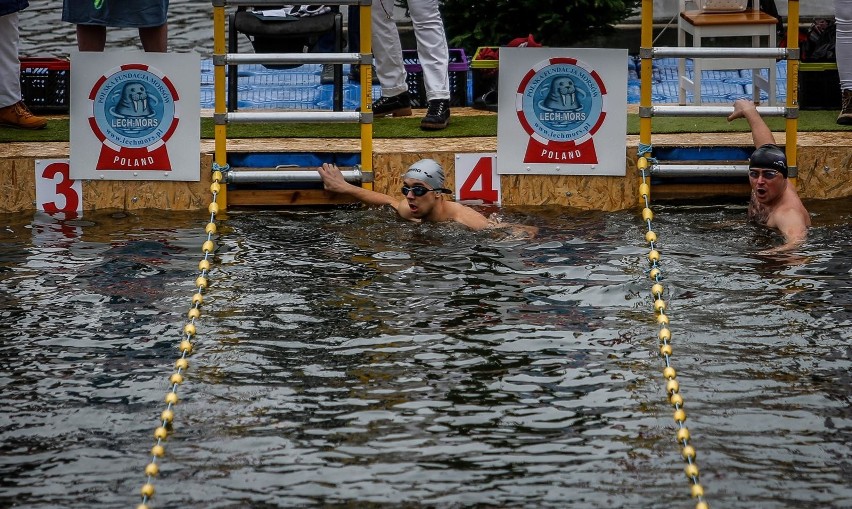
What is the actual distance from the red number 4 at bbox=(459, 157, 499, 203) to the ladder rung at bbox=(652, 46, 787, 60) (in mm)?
1343

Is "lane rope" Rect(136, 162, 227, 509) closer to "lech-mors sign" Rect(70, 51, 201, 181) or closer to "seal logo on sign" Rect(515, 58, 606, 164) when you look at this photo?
"lech-mors sign" Rect(70, 51, 201, 181)

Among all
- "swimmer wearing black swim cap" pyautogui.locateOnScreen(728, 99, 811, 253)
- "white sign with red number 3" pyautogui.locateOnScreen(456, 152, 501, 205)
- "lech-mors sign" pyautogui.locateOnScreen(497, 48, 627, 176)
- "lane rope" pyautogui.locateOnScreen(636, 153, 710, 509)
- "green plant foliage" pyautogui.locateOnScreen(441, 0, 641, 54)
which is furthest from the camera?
"green plant foliage" pyautogui.locateOnScreen(441, 0, 641, 54)

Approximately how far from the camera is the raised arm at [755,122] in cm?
864

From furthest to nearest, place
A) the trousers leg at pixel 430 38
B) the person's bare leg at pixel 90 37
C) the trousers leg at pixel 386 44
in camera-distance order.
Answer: the trousers leg at pixel 386 44 → the person's bare leg at pixel 90 37 → the trousers leg at pixel 430 38

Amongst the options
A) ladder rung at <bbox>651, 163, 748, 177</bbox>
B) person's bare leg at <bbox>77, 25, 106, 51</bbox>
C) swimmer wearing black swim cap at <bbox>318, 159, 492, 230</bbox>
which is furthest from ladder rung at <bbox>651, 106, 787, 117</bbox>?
person's bare leg at <bbox>77, 25, 106, 51</bbox>

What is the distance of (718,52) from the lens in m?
8.52

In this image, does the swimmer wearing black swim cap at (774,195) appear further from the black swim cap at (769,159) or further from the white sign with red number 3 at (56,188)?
the white sign with red number 3 at (56,188)

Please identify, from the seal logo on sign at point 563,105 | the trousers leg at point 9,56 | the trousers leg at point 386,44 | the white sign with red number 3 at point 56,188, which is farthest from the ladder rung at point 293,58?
the trousers leg at point 9,56

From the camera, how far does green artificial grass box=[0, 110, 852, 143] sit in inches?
368

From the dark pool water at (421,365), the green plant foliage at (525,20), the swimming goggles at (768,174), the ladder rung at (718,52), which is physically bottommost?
the dark pool water at (421,365)

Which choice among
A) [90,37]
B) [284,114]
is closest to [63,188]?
[90,37]

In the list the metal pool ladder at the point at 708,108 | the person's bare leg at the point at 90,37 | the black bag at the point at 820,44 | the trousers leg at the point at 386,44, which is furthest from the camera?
the black bag at the point at 820,44

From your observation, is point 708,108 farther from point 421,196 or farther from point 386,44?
point 386,44

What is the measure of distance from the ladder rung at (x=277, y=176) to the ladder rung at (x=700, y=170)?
2023mm
